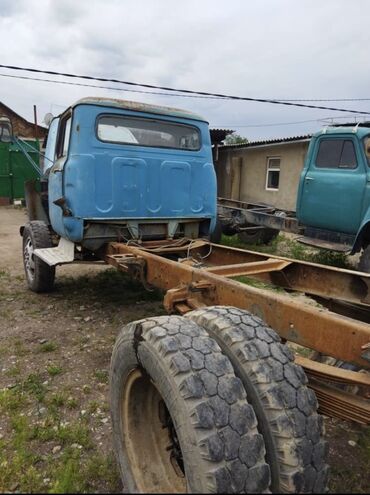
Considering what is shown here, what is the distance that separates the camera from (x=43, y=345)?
4086mm

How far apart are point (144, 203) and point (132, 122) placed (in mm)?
921

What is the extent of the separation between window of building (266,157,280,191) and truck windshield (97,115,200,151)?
11.4m

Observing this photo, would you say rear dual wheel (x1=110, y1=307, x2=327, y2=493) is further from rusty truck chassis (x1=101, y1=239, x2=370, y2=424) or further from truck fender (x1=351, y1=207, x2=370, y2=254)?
truck fender (x1=351, y1=207, x2=370, y2=254)

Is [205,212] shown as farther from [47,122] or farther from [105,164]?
[47,122]

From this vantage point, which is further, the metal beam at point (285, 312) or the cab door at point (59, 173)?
the cab door at point (59, 173)

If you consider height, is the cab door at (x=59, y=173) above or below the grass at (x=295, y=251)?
above

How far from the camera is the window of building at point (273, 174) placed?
632 inches

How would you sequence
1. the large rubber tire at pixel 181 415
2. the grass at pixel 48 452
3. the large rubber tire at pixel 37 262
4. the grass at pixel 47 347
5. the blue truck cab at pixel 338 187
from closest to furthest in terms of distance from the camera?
the large rubber tire at pixel 181 415 < the grass at pixel 48 452 < the grass at pixel 47 347 < the large rubber tire at pixel 37 262 < the blue truck cab at pixel 338 187

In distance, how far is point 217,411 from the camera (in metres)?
1.58

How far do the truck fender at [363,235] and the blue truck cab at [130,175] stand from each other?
2.42m

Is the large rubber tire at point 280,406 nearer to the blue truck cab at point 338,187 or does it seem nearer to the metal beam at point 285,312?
the metal beam at point 285,312

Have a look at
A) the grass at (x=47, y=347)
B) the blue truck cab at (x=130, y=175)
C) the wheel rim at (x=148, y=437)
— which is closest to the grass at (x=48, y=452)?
the wheel rim at (x=148, y=437)

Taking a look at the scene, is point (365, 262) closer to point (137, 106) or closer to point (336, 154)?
point (336, 154)

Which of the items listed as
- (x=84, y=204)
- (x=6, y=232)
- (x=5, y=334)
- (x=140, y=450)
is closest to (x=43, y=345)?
(x=5, y=334)
